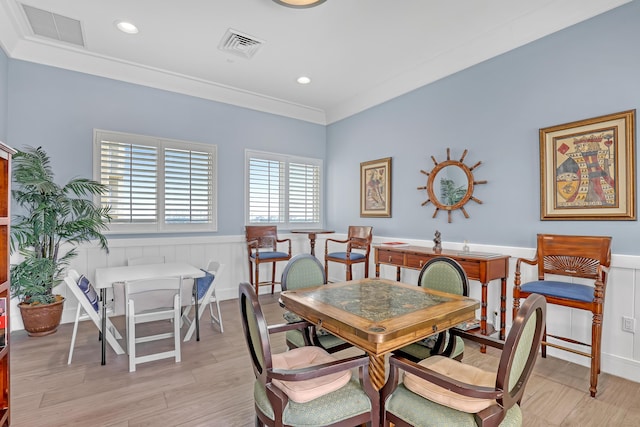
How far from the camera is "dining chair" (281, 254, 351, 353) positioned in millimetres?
2182

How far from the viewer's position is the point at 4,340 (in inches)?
74.4

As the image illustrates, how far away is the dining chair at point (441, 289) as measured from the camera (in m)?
2.02

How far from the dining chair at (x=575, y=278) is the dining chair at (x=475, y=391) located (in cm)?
145

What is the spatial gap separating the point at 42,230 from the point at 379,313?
364 centimetres

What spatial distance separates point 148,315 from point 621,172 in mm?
4079

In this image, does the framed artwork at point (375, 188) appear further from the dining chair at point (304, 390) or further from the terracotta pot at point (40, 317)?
the terracotta pot at point (40, 317)

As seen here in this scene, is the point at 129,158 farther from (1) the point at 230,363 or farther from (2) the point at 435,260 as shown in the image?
(2) the point at 435,260

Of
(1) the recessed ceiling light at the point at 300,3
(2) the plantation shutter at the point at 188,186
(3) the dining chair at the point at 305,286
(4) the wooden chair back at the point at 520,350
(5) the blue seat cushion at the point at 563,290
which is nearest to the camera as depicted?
(4) the wooden chair back at the point at 520,350

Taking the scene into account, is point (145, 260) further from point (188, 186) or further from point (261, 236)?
point (261, 236)

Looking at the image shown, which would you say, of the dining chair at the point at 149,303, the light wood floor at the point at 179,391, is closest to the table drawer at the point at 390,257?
the light wood floor at the point at 179,391

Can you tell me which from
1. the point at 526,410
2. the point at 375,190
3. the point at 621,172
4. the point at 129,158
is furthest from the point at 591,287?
the point at 129,158

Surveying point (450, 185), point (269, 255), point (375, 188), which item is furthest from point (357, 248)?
point (450, 185)

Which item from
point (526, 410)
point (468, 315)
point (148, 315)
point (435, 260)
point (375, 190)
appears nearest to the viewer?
point (468, 315)

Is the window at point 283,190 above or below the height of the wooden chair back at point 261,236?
above
